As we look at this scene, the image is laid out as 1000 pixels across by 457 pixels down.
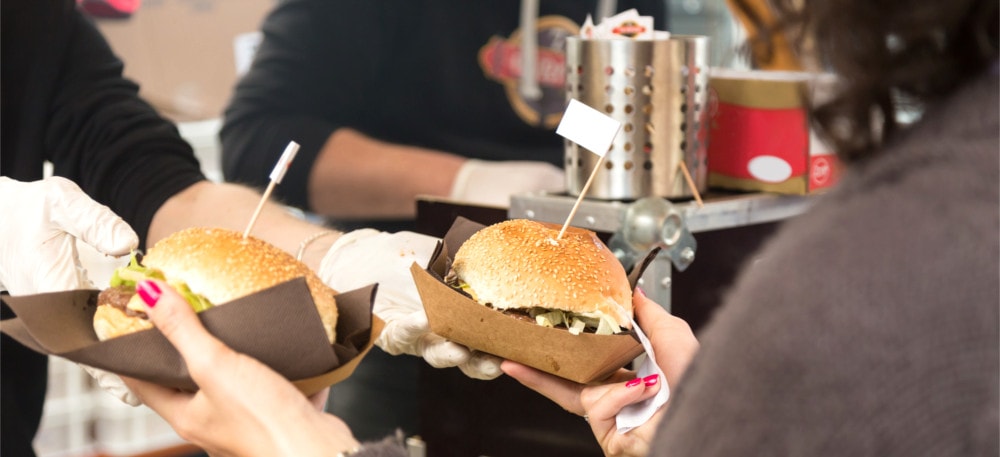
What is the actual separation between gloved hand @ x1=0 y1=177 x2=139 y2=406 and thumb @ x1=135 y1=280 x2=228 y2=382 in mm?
219

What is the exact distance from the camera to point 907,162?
2.11ft

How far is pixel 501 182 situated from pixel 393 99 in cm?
86

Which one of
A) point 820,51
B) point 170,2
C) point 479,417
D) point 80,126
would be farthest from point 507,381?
point 170,2

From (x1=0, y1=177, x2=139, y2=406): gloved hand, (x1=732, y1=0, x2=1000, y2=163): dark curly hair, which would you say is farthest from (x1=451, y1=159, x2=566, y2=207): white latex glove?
(x1=732, y1=0, x2=1000, y2=163): dark curly hair

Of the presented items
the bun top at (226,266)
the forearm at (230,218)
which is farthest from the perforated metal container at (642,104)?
the bun top at (226,266)

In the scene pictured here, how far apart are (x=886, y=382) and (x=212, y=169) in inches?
104

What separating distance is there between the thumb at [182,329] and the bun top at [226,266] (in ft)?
0.35

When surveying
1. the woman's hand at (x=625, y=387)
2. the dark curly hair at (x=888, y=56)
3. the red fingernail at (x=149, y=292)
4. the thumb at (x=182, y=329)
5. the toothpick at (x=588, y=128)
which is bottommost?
the woman's hand at (x=625, y=387)

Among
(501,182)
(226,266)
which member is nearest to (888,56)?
(226,266)

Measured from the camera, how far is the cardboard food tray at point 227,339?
1066 millimetres

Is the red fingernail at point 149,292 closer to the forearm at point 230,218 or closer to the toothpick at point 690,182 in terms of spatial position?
the forearm at point 230,218

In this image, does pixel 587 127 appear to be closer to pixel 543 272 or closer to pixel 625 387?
pixel 543 272

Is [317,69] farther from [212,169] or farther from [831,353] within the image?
[831,353]

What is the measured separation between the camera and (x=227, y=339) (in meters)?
1.07
